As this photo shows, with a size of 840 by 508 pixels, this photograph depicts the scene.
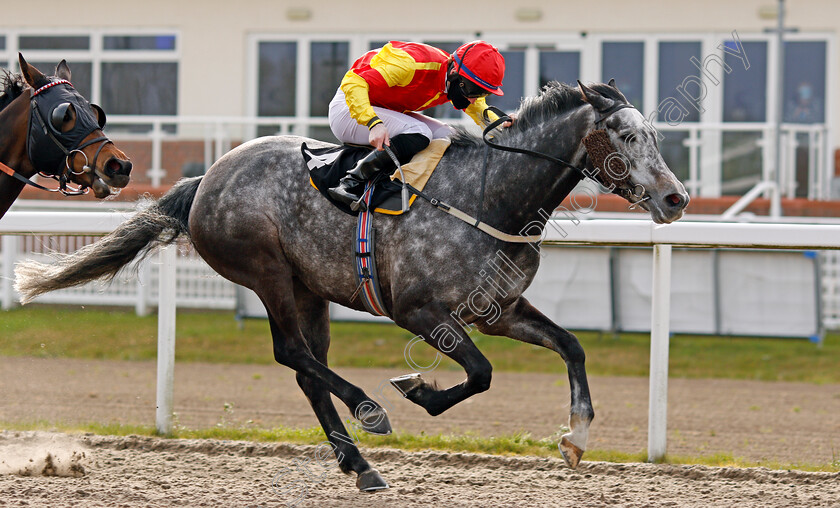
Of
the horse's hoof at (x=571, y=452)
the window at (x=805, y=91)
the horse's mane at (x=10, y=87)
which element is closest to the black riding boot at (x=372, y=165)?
the horse's hoof at (x=571, y=452)

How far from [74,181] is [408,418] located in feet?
10.4

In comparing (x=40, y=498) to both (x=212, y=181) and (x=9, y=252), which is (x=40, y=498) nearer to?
(x=212, y=181)

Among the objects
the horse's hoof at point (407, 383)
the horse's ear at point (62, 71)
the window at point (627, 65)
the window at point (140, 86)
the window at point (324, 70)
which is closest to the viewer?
the horse's hoof at point (407, 383)

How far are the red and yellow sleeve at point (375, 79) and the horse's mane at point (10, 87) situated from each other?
4.52ft

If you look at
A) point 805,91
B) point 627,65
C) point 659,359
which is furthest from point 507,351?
point 659,359

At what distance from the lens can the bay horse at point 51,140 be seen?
159 inches

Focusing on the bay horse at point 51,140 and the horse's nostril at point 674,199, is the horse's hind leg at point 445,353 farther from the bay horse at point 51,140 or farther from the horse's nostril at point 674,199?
the bay horse at point 51,140

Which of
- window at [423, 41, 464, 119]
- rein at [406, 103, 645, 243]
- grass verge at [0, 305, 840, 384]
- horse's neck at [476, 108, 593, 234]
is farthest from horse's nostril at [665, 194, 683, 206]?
window at [423, 41, 464, 119]

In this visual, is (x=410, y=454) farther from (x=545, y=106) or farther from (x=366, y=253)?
(x=545, y=106)

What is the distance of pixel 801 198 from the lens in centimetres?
1047

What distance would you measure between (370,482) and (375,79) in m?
1.69

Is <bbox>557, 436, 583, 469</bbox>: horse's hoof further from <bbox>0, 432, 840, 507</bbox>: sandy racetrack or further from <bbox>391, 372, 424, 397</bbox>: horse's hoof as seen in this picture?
<bbox>391, 372, 424, 397</bbox>: horse's hoof

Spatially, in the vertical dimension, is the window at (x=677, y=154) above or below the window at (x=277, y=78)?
below

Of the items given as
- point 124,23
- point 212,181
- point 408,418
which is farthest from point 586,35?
point 212,181
